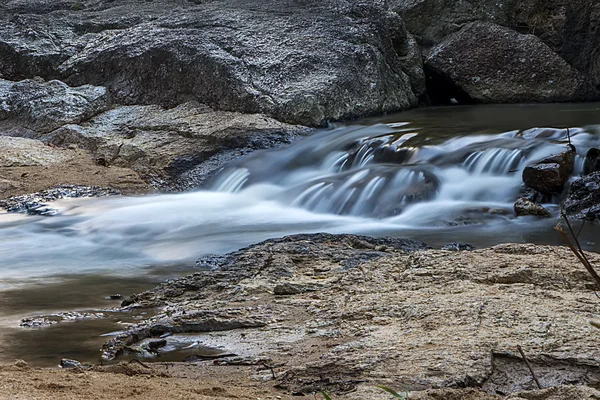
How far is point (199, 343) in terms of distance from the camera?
9.73 feet

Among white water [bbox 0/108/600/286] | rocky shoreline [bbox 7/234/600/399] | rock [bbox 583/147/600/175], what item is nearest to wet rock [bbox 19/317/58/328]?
rocky shoreline [bbox 7/234/600/399]

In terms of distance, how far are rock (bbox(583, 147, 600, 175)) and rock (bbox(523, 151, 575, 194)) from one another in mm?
183

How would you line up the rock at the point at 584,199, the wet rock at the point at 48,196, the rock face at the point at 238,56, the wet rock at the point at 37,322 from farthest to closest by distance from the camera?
the rock face at the point at 238,56 → the wet rock at the point at 48,196 → the rock at the point at 584,199 → the wet rock at the point at 37,322

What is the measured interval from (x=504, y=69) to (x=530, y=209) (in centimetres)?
531

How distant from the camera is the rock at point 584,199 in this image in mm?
5812

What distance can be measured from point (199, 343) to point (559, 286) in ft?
4.71

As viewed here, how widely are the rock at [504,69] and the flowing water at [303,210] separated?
60.5 inches

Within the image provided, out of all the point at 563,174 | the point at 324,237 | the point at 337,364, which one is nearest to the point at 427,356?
the point at 337,364

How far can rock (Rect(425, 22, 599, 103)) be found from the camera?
419 inches

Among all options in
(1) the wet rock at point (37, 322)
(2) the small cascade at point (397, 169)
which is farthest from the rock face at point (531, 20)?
(1) the wet rock at point (37, 322)

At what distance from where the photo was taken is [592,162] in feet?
21.7

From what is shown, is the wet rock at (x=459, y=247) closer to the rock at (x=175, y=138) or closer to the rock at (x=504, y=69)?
the rock at (x=175, y=138)

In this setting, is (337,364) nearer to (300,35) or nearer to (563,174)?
(563,174)

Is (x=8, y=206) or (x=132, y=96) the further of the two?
(x=132, y=96)
